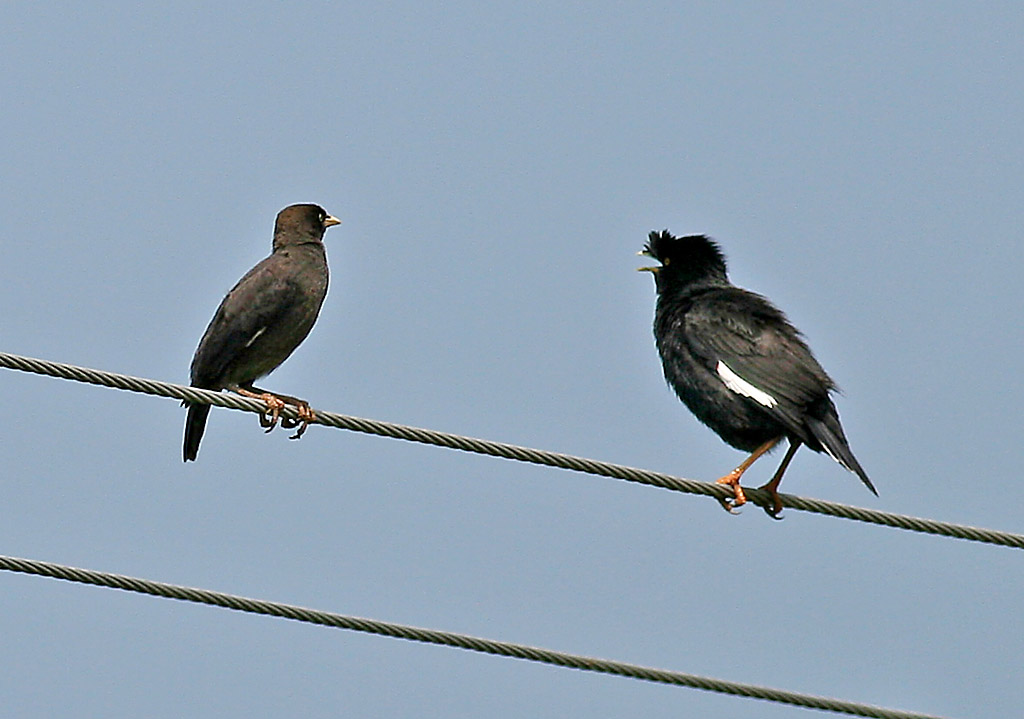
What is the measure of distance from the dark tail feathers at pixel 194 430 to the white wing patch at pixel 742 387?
3.47 meters

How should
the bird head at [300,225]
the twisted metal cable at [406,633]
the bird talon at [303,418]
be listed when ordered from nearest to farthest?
the twisted metal cable at [406,633] < the bird talon at [303,418] < the bird head at [300,225]

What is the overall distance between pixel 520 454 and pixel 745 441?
8.03 feet

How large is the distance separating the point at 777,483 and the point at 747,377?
0.64 meters

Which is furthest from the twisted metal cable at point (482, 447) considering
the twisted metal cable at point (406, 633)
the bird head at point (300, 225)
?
the bird head at point (300, 225)

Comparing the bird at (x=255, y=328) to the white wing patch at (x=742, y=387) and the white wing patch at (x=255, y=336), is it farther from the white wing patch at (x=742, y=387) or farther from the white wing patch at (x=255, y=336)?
the white wing patch at (x=742, y=387)

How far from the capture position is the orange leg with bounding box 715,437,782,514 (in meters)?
8.30

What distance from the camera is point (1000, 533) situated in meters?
7.09

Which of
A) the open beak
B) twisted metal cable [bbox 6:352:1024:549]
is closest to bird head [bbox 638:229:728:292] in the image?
the open beak

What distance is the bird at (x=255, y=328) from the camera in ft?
33.8

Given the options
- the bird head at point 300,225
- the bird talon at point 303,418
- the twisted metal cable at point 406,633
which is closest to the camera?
the twisted metal cable at point 406,633

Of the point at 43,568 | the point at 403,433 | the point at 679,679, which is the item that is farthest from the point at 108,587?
the point at 679,679

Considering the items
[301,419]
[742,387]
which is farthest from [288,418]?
[742,387]

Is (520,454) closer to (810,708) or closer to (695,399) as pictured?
(810,708)

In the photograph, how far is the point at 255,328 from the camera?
10.3m
